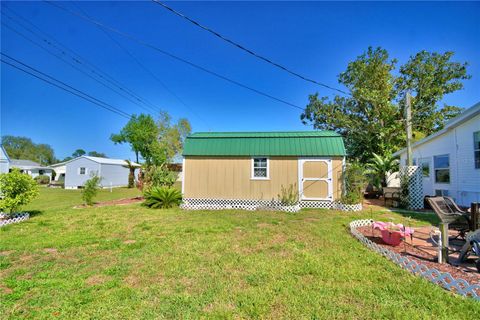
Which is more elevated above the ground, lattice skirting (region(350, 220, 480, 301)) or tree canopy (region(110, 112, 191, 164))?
tree canopy (region(110, 112, 191, 164))

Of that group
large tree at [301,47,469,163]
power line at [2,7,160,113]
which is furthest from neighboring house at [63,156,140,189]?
large tree at [301,47,469,163]

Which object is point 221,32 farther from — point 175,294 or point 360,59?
point 360,59

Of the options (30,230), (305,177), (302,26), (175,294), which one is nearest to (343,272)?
(175,294)

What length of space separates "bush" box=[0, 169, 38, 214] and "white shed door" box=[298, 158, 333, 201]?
10.4m

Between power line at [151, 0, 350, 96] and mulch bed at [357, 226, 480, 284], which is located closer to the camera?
mulch bed at [357, 226, 480, 284]

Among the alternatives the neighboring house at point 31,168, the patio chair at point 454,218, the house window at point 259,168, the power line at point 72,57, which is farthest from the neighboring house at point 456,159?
the neighboring house at point 31,168

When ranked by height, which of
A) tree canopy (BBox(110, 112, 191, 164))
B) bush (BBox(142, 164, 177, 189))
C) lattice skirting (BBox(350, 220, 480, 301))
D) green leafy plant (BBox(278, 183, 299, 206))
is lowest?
lattice skirting (BBox(350, 220, 480, 301))

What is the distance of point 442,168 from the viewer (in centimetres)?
1119

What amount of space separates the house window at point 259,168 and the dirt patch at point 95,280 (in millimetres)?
8065

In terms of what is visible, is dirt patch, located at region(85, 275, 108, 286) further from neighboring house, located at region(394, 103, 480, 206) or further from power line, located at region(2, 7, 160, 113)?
neighboring house, located at region(394, 103, 480, 206)

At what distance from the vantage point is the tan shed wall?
11.0 meters

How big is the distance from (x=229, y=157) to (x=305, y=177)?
3.63 metres

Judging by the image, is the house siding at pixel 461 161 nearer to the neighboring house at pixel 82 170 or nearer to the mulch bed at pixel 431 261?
the mulch bed at pixel 431 261

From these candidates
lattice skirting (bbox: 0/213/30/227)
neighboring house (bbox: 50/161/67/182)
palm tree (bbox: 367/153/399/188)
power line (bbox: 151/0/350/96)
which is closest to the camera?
power line (bbox: 151/0/350/96)
